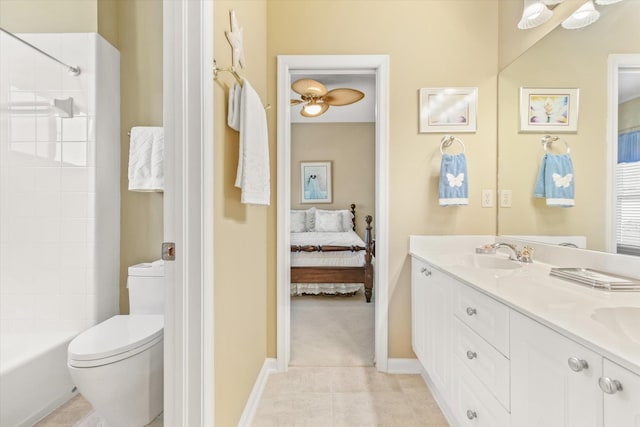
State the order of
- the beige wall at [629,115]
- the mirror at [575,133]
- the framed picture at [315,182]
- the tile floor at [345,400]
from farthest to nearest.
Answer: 1. the framed picture at [315,182]
2. the tile floor at [345,400]
3. the mirror at [575,133]
4. the beige wall at [629,115]

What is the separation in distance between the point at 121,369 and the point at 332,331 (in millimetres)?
1776

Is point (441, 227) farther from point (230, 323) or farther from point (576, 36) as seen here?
point (230, 323)

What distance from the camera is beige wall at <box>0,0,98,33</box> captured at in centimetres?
188

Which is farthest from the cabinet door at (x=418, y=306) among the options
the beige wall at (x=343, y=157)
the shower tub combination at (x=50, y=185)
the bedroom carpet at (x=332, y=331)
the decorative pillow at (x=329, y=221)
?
the beige wall at (x=343, y=157)

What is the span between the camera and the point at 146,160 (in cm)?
188

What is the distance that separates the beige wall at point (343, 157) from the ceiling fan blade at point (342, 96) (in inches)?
84.9

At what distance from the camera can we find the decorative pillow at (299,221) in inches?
206

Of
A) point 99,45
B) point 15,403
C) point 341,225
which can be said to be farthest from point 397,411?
point 341,225

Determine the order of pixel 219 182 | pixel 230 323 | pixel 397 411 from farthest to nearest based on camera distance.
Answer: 1. pixel 397 411
2. pixel 230 323
3. pixel 219 182

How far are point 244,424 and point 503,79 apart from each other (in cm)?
263

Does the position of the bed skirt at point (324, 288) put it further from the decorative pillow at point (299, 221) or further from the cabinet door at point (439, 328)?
the cabinet door at point (439, 328)

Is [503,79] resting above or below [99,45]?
below

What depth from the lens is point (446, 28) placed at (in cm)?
205

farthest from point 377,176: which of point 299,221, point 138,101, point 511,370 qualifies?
point 299,221
